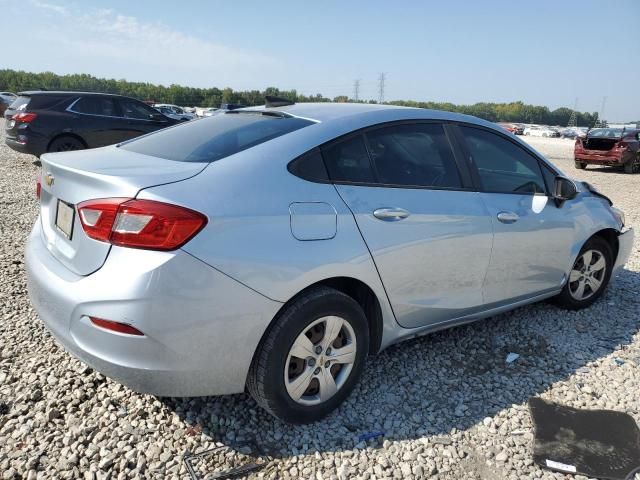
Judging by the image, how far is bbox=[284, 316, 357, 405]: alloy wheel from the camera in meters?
2.39

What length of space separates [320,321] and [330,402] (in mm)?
494

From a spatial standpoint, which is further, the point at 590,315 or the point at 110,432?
the point at 590,315

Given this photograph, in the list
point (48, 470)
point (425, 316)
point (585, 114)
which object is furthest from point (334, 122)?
point (585, 114)

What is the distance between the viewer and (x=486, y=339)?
362cm

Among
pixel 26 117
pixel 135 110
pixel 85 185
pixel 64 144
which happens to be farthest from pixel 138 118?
pixel 85 185

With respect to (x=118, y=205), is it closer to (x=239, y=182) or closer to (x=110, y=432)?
(x=239, y=182)

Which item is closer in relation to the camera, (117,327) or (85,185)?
(117,327)

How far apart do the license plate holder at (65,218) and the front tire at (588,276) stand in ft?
11.8

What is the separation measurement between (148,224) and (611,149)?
1806cm

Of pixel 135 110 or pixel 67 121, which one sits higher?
pixel 135 110

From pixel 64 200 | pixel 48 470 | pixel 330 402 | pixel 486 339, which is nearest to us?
pixel 48 470

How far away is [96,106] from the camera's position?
1036cm

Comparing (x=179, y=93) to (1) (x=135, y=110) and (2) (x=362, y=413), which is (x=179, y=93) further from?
(2) (x=362, y=413)

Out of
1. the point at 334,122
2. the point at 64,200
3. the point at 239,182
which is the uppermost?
the point at 334,122
